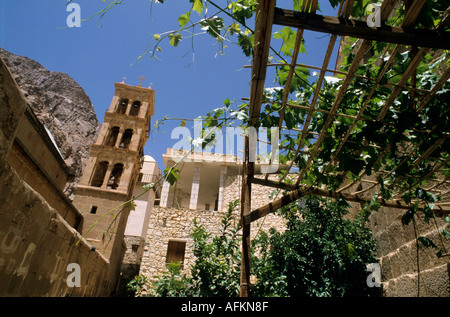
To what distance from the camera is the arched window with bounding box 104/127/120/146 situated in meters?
14.1

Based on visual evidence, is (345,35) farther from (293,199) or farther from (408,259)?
(408,259)

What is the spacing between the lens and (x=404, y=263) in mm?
3789

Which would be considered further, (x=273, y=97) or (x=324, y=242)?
(x=324, y=242)

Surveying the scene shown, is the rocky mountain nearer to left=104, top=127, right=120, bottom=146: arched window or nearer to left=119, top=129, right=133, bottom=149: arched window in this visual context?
left=104, top=127, right=120, bottom=146: arched window

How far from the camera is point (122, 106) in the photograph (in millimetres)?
15516

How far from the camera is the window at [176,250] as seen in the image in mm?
11898

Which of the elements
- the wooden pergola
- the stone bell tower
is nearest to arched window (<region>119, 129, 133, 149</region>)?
the stone bell tower

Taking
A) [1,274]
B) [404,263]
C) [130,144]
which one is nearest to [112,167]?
[130,144]

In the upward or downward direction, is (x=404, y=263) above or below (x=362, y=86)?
below

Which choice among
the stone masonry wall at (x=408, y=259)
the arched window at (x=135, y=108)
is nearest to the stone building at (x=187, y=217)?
A: the arched window at (x=135, y=108)

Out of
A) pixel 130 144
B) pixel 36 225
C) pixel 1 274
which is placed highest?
pixel 130 144
